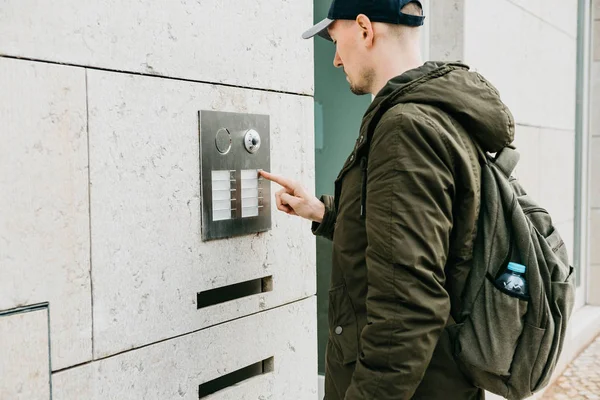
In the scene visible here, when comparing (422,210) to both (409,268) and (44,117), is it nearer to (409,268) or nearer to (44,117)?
(409,268)

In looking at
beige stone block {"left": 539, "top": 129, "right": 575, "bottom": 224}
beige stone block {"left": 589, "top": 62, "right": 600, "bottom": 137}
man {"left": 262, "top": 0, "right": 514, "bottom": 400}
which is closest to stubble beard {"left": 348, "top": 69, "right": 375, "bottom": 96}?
man {"left": 262, "top": 0, "right": 514, "bottom": 400}

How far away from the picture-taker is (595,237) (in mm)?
8805

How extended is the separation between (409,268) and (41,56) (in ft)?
3.80

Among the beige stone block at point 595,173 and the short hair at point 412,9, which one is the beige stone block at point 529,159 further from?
the short hair at point 412,9

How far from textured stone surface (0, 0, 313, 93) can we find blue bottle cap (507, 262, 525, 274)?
4.05ft

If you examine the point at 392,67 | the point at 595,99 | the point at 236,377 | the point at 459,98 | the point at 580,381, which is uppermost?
the point at 595,99

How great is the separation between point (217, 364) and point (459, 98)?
52.2 inches

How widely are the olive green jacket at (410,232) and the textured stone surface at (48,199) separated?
2.61ft

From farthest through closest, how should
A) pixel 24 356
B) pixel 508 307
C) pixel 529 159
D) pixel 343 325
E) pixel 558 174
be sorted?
1. pixel 558 174
2. pixel 529 159
3. pixel 343 325
4. pixel 508 307
5. pixel 24 356

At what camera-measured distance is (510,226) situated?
2221 mm

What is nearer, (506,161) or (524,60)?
(506,161)

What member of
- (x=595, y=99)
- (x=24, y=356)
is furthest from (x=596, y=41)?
(x=24, y=356)

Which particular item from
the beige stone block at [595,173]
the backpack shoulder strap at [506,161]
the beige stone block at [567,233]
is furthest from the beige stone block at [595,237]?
the backpack shoulder strap at [506,161]

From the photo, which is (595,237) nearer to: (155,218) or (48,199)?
(155,218)
